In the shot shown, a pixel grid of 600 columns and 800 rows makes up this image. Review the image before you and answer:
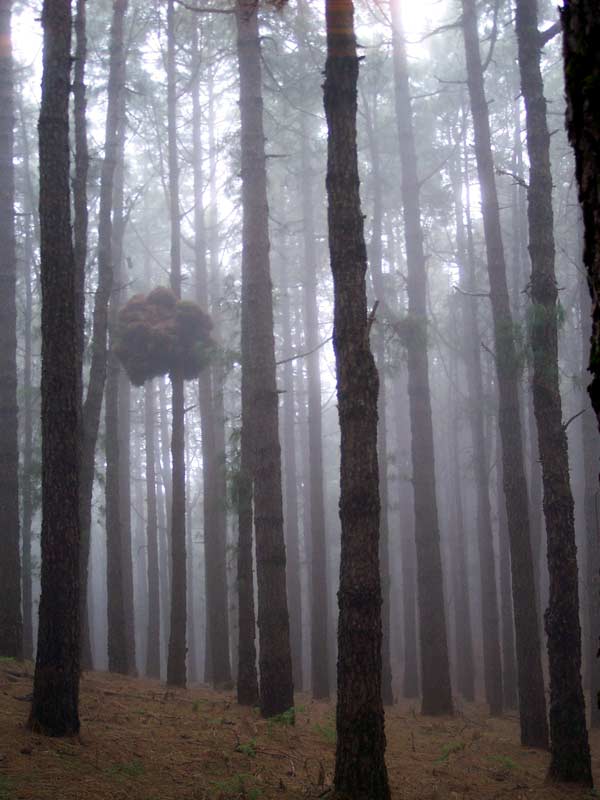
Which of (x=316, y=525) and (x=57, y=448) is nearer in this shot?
(x=57, y=448)

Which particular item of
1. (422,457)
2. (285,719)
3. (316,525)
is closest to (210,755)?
(285,719)

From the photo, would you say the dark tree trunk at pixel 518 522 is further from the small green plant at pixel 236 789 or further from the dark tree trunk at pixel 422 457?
the small green plant at pixel 236 789

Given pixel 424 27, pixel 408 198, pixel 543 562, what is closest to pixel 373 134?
pixel 424 27

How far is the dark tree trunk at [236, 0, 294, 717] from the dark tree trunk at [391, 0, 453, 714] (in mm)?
4686

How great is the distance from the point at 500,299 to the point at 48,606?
10266mm

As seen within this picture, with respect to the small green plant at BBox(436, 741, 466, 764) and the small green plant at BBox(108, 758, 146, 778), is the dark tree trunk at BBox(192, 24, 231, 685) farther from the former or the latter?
the small green plant at BBox(108, 758, 146, 778)

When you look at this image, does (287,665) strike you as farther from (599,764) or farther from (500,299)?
(500,299)

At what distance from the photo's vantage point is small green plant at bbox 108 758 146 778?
26.0 feet

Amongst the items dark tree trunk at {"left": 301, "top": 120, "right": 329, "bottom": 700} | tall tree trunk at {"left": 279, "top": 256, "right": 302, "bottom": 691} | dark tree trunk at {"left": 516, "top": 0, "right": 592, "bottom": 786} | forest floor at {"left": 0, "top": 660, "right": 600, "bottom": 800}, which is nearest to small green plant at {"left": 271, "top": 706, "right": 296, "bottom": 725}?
forest floor at {"left": 0, "top": 660, "right": 600, "bottom": 800}

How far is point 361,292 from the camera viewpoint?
7863 millimetres

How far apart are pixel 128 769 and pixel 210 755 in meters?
1.42

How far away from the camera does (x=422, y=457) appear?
17.0 metres

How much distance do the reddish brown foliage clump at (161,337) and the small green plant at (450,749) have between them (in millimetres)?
9206

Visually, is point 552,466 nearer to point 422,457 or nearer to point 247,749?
point 247,749
